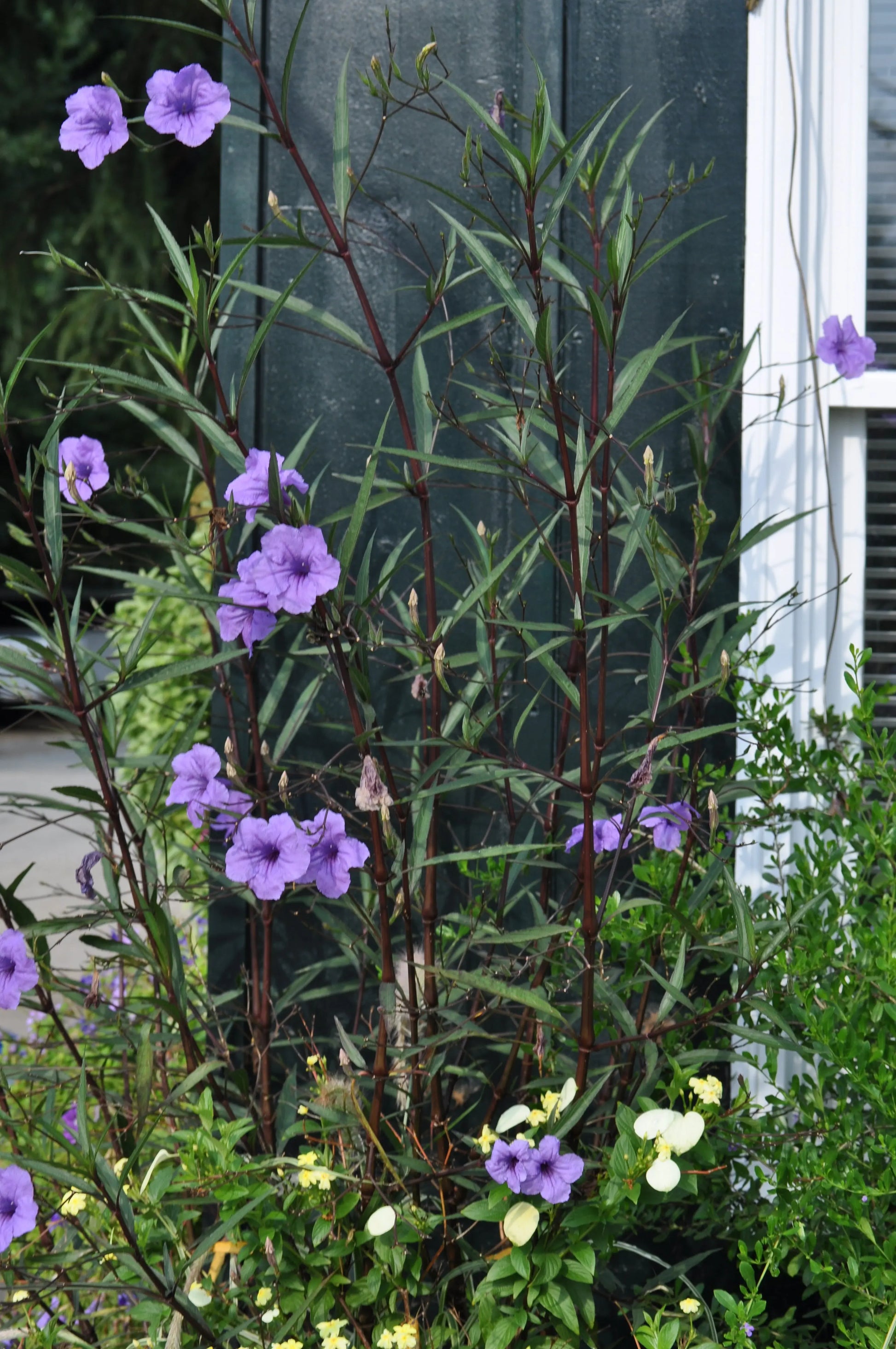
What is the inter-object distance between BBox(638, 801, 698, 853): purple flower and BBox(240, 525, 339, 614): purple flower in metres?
0.49

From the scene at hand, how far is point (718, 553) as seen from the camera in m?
1.74

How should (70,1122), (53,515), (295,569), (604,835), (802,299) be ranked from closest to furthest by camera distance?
(295,569) < (53,515) < (604,835) < (802,299) < (70,1122)

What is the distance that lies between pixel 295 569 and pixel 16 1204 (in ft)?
2.43

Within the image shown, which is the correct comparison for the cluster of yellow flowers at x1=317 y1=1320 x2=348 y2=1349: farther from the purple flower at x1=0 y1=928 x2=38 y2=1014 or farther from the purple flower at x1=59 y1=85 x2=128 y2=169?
the purple flower at x1=59 y1=85 x2=128 y2=169

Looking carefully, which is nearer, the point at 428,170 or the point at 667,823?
the point at 667,823

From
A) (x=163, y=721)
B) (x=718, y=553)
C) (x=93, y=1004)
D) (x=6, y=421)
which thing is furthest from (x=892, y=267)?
(x=163, y=721)

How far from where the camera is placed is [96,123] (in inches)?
51.4

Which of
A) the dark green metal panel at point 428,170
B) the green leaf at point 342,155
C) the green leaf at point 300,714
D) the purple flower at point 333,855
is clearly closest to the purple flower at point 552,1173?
the purple flower at point 333,855

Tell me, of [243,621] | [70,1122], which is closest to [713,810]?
[243,621]

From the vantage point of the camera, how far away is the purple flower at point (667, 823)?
4.43 ft

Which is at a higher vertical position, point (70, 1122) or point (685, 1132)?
point (685, 1132)

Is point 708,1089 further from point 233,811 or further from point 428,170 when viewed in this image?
point 428,170

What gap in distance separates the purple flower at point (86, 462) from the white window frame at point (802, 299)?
0.94 metres

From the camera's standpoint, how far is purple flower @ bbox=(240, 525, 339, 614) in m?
1.11
